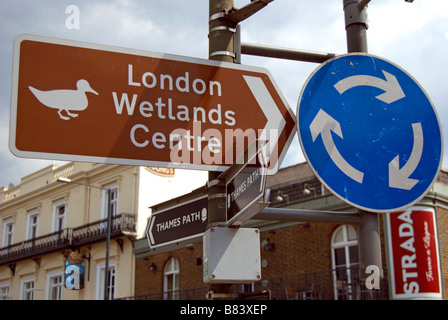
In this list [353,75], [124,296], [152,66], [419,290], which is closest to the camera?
[152,66]

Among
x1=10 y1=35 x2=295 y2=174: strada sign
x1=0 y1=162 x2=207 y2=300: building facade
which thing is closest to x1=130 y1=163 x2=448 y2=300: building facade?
x1=0 y1=162 x2=207 y2=300: building facade

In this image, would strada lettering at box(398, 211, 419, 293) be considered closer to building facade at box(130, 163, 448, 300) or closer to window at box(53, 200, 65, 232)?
building facade at box(130, 163, 448, 300)

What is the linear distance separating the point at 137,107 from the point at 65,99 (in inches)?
15.3

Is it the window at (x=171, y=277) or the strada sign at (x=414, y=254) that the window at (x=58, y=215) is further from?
the strada sign at (x=414, y=254)

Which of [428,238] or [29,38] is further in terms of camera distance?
[428,238]

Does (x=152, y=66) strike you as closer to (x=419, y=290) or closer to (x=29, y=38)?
(x=29, y=38)

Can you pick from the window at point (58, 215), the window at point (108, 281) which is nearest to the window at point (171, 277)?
the window at point (108, 281)

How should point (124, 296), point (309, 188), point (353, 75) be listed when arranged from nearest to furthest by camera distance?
point (353, 75) → point (309, 188) → point (124, 296)

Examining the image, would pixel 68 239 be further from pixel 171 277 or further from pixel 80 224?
pixel 171 277

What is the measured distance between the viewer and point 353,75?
3732 mm

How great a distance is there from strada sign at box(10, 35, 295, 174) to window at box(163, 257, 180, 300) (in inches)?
876
